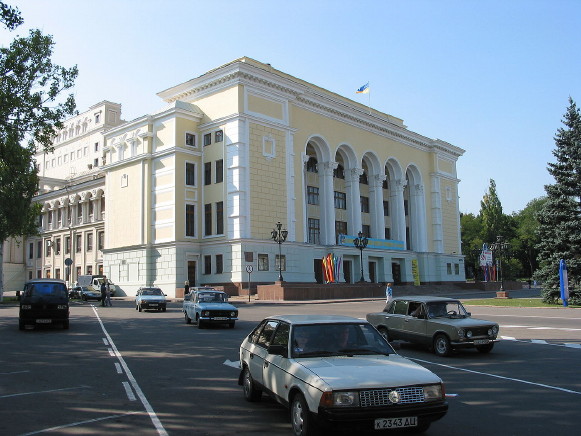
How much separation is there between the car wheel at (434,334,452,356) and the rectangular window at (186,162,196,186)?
132ft

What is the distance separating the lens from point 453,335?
42.8ft

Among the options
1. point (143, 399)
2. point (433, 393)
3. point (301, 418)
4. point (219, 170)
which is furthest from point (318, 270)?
point (433, 393)

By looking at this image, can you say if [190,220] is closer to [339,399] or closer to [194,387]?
[194,387]

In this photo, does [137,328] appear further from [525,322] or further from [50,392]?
[525,322]

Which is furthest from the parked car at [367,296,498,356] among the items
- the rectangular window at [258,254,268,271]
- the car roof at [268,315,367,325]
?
the rectangular window at [258,254,268,271]

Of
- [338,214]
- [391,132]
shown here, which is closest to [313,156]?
[338,214]

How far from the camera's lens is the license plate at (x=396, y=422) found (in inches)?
226

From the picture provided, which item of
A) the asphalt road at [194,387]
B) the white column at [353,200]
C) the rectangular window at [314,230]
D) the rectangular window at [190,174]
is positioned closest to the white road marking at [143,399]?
the asphalt road at [194,387]

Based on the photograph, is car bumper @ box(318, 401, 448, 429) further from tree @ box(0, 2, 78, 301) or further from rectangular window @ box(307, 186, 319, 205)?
rectangular window @ box(307, 186, 319, 205)

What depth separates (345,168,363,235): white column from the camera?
59781mm

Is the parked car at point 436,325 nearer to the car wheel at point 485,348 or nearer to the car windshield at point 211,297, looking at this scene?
the car wheel at point 485,348

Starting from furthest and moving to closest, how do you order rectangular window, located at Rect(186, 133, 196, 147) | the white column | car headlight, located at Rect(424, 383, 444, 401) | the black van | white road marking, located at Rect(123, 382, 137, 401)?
the white column
rectangular window, located at Rect(186, 133, 196, 147)
the black van
white road marking, located at Rect(123, 382, 137, 401)
car headlight, located at Rect(424, 383, 444, 401)

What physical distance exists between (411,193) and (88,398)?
6593 centimetres

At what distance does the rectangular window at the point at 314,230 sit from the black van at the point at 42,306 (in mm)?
35939
